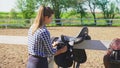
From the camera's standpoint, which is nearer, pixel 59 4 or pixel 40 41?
pixel 40 41

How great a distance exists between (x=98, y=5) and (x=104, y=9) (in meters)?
1.57

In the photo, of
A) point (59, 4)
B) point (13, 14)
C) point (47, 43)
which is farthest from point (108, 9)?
point (47, 43)

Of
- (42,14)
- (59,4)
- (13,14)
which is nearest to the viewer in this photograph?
(42,14)

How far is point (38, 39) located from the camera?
2727 millimetres

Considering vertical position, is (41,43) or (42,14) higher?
(42,14)

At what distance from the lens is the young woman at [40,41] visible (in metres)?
2.71

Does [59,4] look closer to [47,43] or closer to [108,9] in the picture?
[108,9]

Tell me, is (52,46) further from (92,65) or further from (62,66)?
(92,65)

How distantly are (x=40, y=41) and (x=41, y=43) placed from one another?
0.07 feet

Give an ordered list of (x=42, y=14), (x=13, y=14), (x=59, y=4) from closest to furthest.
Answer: (x=42, y=14), (x=59, y=4), (x=13, y=14)

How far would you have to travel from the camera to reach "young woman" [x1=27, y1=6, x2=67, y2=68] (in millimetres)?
2709

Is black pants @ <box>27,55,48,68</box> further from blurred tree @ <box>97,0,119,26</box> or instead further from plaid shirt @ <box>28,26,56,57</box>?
blurred tree @ <box>97,0,119,26</box>

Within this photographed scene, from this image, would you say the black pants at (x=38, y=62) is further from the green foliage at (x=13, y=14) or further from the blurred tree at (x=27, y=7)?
the green foliage at (x=13, y=14)

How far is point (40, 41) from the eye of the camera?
2.72 metres
